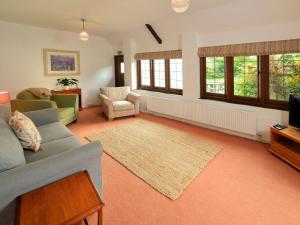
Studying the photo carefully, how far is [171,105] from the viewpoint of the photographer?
493cm

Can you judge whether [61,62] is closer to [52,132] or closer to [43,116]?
[43,116]

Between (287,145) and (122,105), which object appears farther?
(122,105)

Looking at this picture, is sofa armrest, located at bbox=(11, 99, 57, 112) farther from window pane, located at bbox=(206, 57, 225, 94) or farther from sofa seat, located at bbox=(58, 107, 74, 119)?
window pane, located at bbox=(206, 57, 225, 94)

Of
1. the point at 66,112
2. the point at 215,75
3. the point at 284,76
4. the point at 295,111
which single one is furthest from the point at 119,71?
the point at 295,111

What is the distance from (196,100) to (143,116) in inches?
61.4

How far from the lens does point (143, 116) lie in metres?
5.41

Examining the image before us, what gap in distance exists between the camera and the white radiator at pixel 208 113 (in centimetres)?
357

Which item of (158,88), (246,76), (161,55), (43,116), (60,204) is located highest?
(161,55)

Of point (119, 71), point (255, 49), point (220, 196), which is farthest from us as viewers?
point (119, 71)

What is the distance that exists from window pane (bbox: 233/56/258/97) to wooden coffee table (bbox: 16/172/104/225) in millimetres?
3357

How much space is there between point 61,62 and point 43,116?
→ 350 centimetres

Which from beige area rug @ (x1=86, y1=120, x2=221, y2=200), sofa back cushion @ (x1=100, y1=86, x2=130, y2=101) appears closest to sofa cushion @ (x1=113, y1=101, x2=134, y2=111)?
sofa back cushion @ (x1=100, y1=86, x2=130, y2=101)

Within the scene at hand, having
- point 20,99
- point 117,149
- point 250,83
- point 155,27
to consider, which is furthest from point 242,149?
point 20,99

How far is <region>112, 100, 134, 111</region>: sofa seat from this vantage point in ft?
16.2
